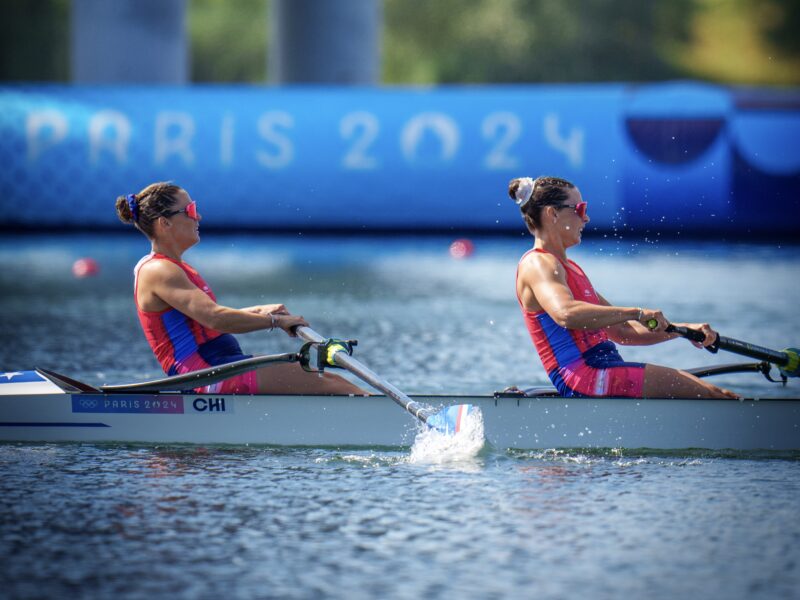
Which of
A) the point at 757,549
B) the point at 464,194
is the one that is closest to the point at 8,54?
the point at 464,194

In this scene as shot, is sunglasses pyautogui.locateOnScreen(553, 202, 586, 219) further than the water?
Yes

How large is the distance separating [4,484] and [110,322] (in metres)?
6.63

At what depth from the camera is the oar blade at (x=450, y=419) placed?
6648 mm

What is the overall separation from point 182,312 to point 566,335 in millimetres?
1800

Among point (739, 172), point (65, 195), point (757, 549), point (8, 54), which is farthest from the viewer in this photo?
point (8, 54)

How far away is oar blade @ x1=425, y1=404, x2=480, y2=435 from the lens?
665cm

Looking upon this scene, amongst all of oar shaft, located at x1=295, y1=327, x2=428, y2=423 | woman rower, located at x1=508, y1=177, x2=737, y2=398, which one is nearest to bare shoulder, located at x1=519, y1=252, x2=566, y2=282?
woman rower, located at x1=508, y1=177, x2=737, y2=398

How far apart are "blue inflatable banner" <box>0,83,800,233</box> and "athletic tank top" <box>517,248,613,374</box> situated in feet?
50.1

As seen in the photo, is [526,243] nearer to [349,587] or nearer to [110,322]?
[110,322]

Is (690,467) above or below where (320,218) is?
below

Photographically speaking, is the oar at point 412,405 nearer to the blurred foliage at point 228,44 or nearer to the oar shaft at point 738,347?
the oar shaft at point 738,347

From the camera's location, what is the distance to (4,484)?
20.5ft

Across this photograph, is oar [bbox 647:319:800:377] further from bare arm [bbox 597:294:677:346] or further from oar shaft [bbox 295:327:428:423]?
oar shaft [bbox 295:327:428:423]

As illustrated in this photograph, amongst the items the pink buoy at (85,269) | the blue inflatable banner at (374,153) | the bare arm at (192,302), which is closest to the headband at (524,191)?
the bare arm at (192,302)
